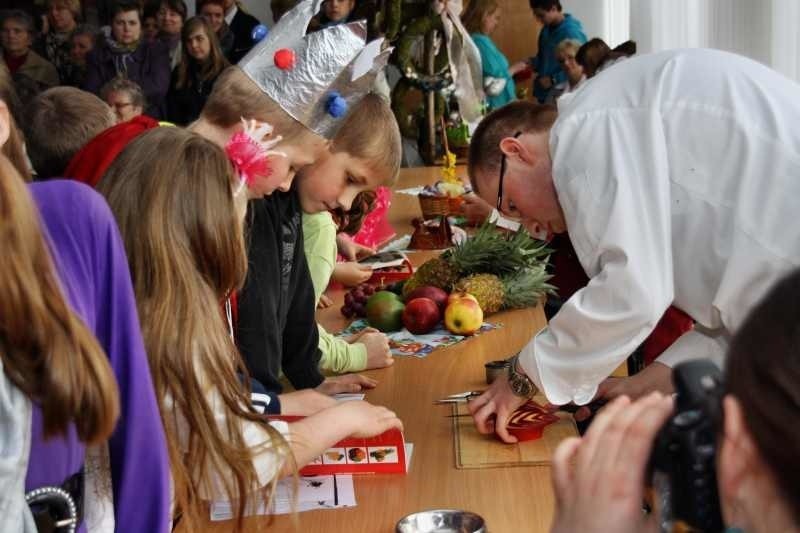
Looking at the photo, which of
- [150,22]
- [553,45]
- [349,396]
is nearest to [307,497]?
[349,396]

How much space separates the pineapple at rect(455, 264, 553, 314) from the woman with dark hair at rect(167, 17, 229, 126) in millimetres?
5033

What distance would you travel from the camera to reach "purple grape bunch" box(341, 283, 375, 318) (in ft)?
11.6

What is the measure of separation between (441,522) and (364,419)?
32 cm

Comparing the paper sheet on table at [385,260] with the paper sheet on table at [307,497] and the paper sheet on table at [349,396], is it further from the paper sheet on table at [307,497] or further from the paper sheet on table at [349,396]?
the paper sheet on table at [307,497]

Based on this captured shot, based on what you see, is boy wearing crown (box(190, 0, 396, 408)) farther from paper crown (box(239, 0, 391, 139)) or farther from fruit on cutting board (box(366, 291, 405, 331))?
fruit on cutting board (box(366, 291, 405, 331))

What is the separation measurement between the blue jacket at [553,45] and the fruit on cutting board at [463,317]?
5.91m

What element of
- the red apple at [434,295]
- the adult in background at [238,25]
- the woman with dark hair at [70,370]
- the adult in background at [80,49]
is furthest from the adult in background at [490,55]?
the woman with dark hair at [70,370]

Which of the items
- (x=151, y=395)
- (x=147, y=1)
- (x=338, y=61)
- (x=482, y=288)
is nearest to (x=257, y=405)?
(x=151, y=395)

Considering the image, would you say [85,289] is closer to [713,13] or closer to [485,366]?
[485,366]

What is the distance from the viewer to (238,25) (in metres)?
9.63

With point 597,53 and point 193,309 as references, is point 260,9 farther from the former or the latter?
point 193,309

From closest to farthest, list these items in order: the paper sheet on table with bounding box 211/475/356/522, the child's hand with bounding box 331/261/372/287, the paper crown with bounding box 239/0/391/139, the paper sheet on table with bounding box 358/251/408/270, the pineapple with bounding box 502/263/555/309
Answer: the paper sheet on table with bounding box 211/475/356/522
the paper crown with bounding box 239/0/391/139
the pineapple with bounding box 502/263/555/309
the child's hand with bounding box 331/261/372/287
the paper sheet on table with bounding box 358/251/408/270

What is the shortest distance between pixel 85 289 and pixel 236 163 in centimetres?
76

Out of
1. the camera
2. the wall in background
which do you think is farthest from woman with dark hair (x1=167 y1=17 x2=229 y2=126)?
the camera
